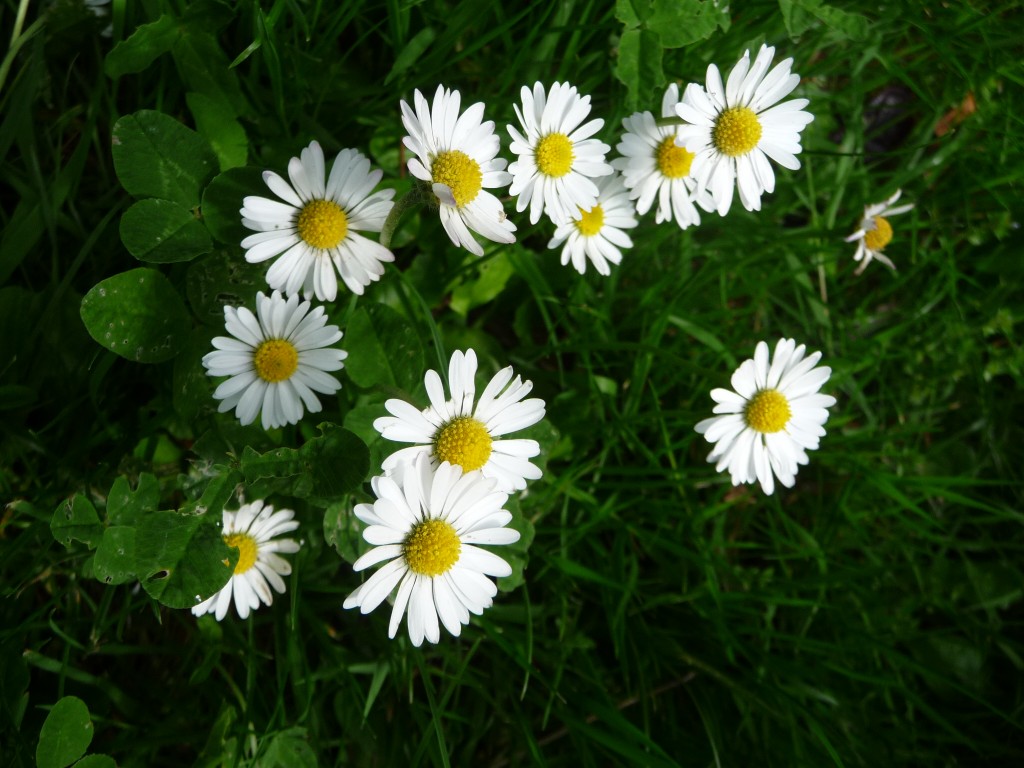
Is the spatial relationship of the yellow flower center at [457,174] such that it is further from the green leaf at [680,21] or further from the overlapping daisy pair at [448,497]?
the green leaf at [680,21]

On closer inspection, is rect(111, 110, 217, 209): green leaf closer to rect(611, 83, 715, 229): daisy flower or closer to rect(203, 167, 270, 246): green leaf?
rect(203, 167, 270, 246): green leaf

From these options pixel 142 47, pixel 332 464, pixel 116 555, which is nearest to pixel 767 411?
pixel 332 464

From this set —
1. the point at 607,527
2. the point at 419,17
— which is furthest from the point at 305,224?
the point at 607,527

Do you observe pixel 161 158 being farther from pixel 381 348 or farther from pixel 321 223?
pixel 381 348

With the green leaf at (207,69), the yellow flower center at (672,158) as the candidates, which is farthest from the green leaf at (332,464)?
the yellow flower center at (672,158)

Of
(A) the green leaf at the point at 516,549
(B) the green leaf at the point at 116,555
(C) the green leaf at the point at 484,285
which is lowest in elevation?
(B) the green leaf at the point at 116,555

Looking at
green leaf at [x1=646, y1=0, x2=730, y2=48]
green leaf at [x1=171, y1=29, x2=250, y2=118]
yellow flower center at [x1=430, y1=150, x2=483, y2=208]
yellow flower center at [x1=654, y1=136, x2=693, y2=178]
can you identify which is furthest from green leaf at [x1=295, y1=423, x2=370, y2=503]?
green leaf at [x1=646, y1=0, x2=730, y2=48]
